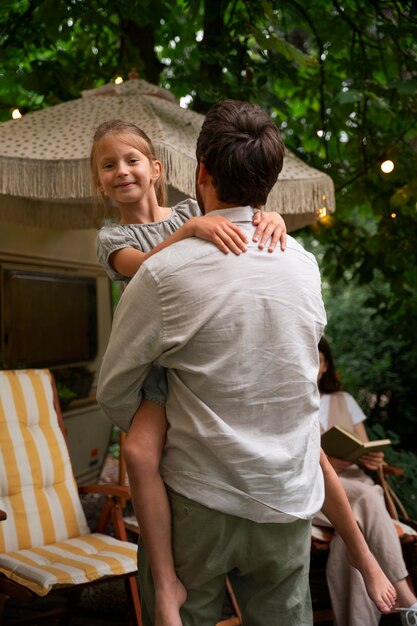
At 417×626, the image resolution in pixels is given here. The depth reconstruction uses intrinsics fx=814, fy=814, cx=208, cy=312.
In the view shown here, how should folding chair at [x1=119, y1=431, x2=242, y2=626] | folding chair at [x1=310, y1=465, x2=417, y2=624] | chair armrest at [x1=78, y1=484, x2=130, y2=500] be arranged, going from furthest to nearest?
folding chair at [x1=310, y1=465, x2=417, y2=624], folding chair at [x1=119, y1=431, x2=242, y2=626], chair armrest at [x1=78, y1=484, x2=130, y2=500]

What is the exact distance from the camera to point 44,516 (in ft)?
13.6

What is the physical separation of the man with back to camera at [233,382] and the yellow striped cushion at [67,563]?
5.07ft

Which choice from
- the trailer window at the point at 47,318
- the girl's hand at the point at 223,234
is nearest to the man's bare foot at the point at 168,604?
the girl's hand at the point at 223,234

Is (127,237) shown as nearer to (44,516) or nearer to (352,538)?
(352,538)

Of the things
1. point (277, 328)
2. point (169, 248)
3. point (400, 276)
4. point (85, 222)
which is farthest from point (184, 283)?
point (400, 276)

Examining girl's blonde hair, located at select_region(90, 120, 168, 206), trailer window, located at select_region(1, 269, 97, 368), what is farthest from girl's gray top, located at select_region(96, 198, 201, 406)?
trailer window, located at select_region(1, 269, 97, 368)

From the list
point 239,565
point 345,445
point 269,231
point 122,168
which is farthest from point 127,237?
point 345,445

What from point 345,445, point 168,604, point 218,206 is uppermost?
point 218,206

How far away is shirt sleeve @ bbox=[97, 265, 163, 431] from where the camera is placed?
1907 mm

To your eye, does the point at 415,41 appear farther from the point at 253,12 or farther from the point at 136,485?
the point at 136,485

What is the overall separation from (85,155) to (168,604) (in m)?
2.66

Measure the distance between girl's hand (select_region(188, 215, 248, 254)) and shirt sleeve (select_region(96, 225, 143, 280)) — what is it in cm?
68

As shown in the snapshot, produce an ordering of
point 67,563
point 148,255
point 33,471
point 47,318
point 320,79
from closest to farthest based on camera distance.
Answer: point 148,255 < point 67,563 < point 33,471 < point 47,318 < point 320,79

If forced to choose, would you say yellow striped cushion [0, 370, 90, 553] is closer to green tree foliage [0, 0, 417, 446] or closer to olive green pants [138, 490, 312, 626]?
olive green pants [138, 490, 312, 626]
